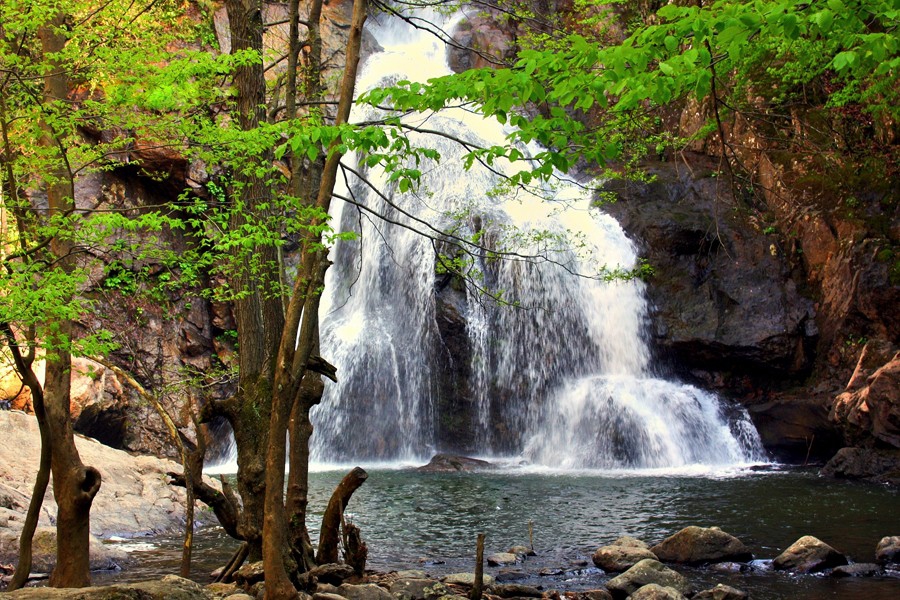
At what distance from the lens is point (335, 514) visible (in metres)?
7.45

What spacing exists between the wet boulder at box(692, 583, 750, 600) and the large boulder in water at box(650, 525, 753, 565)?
1692 millimetres

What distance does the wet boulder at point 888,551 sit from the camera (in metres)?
8.88

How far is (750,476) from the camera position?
54.2 ft

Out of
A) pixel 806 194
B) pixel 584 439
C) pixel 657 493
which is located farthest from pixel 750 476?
pixel 806 194

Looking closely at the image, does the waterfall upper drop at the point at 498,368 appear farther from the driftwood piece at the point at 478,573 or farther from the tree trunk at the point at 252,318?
the driftwood piece at the point at 478,573

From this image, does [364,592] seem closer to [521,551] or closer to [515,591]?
[515,591]

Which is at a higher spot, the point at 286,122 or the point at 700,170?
the point at 700,170

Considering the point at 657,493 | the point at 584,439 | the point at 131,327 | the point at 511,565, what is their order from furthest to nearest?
the point at 584,439 < the point at 131,327 < the point at 657,493 < the point at 511,565

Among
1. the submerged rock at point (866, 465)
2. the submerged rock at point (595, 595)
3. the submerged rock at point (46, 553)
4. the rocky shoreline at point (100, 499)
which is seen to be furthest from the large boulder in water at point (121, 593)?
the submerged rock at point (866, 465)

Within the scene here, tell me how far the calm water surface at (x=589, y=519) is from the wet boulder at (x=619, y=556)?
21 centimetres

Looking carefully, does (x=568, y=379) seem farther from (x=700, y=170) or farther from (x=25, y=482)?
(x=25, y=482)

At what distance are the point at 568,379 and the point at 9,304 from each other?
17783mm

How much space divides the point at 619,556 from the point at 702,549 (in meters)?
1.12

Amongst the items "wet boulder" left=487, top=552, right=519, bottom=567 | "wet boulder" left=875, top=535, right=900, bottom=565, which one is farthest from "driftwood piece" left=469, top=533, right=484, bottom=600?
"wet boulder" left=875, top=535, right=900, bottom=565
